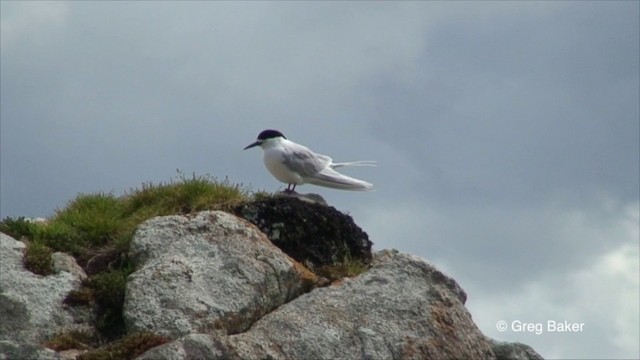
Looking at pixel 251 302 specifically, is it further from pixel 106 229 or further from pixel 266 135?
pixel 266 135

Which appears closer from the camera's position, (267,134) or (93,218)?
(93,218)

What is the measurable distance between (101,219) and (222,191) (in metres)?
1.76

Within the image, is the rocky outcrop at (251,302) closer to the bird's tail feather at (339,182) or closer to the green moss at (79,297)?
the green moss at (79,297)

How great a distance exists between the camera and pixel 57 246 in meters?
19.3

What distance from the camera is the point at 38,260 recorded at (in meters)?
18.3

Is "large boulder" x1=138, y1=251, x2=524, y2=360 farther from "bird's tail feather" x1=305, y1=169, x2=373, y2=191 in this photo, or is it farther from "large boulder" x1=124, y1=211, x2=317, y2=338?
"bird's tail feather" x1=305, y1=169, x2=373, y2=191

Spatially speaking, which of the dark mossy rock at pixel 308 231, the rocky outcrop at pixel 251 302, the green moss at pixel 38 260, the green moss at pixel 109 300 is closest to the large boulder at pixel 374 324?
the rocky outcrop at pixel 251 302

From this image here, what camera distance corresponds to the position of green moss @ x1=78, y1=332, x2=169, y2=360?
637 inches

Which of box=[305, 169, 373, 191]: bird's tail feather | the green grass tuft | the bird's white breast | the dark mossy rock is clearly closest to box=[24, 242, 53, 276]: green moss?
the green grass tuft

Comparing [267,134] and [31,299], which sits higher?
[267,134]

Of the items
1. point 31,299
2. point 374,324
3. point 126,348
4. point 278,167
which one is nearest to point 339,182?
point 278,167

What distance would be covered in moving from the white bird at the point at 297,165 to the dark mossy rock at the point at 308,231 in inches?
89.4

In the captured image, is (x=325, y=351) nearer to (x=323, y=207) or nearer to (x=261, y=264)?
(x=261, y=264)

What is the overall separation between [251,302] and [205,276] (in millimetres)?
648
